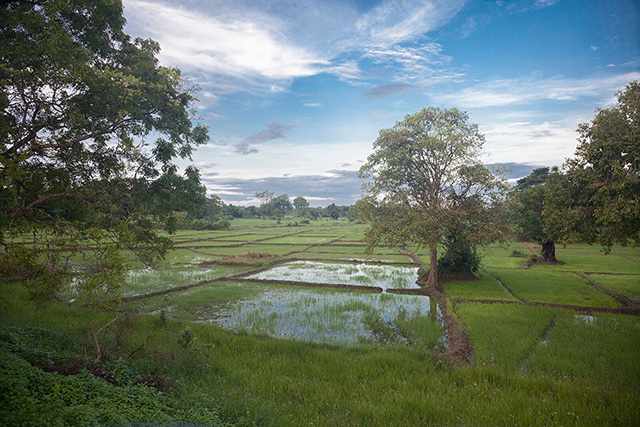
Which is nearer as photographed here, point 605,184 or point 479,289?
point 605,184

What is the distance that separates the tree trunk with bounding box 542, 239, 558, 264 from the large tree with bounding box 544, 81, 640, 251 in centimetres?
1419

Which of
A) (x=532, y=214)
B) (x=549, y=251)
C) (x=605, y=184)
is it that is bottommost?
(x=549, y=251)

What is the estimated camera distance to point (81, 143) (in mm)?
9477

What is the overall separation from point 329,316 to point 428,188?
9.87m

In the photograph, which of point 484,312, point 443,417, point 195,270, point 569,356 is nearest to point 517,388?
point 443,417

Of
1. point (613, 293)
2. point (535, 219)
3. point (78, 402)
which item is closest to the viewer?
point (78, 402)

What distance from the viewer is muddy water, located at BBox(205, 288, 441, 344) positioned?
1116cm

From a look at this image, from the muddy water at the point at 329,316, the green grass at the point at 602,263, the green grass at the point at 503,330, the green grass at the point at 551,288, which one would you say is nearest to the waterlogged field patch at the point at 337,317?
the muddy water at the point at 329,316

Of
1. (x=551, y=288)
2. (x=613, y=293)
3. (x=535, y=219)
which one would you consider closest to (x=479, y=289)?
(x=551, y=288)

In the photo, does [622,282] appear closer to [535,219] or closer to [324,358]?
[535,219]

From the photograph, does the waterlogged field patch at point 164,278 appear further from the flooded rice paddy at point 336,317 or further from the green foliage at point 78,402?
the green foliage at point 78,402

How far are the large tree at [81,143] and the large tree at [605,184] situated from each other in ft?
54.0

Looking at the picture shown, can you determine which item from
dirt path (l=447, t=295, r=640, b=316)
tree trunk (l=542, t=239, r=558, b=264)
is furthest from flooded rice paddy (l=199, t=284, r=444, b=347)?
tree trunk (l=542, t=239, r=558, b=264)

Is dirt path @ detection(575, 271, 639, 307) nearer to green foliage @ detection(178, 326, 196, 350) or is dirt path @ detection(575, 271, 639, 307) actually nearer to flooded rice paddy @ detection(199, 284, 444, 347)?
flooded rice paddy @ detection(199, 284, 444, 347)
